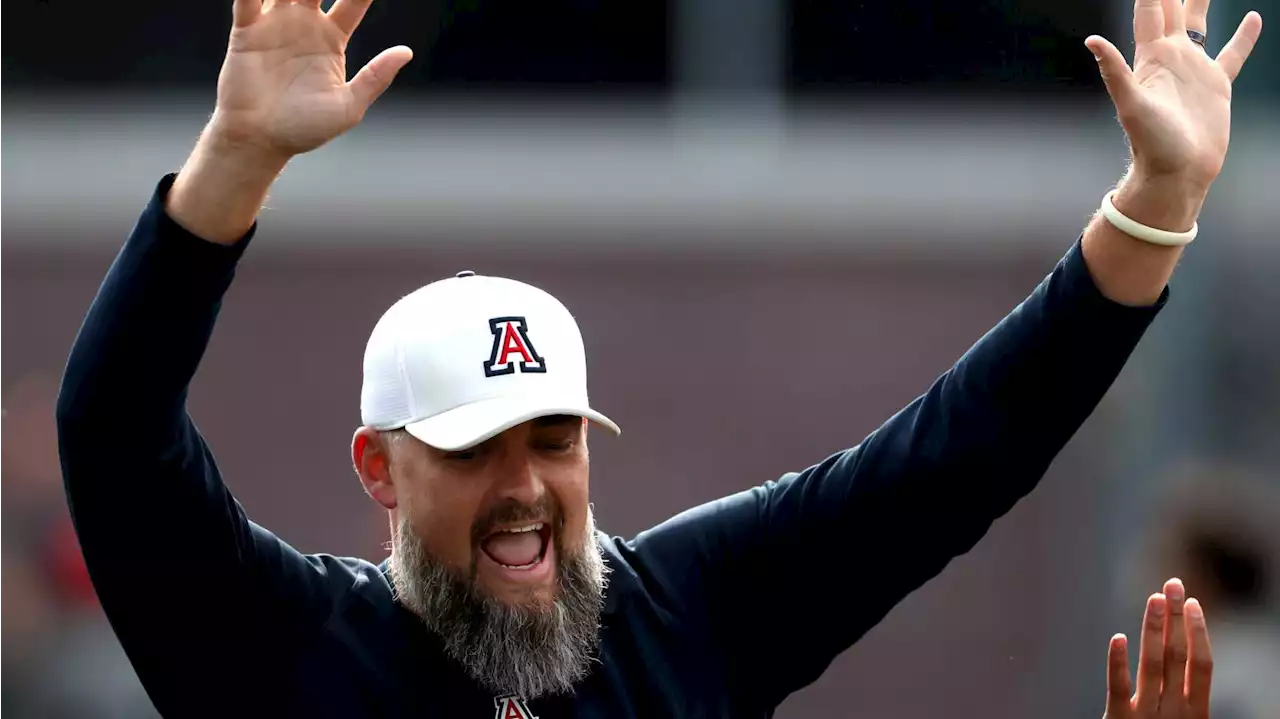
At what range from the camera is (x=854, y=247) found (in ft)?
30.5

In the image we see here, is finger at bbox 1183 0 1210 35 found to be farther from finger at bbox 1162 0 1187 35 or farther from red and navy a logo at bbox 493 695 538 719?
red and navy a logo at bbox 493 695 538 719

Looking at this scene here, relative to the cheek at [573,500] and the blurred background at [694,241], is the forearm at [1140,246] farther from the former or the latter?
the blurred background at [694,241]

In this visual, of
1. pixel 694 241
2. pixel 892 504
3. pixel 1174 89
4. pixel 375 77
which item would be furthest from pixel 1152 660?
pixel 694 241

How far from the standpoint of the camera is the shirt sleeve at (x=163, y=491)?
2.29m

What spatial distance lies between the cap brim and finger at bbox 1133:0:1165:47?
970 millimetres

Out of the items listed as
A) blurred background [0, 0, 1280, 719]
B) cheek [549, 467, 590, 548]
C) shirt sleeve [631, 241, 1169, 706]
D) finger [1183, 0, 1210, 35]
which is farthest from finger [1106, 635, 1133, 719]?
blurred background [0, 0, 1280, 719]

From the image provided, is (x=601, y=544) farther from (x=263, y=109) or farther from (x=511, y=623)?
(x=263, y=109)

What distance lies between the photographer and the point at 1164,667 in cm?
272

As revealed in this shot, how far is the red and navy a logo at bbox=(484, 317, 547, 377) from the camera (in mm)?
2801

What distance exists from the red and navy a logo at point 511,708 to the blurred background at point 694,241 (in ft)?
17.4

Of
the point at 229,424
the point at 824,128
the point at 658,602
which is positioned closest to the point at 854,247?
the point at 824,128

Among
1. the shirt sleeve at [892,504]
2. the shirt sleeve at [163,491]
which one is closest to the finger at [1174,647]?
the shirt sleeve at [892,504]

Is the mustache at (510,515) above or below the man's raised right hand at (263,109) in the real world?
below

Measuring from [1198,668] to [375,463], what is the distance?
1290mm
